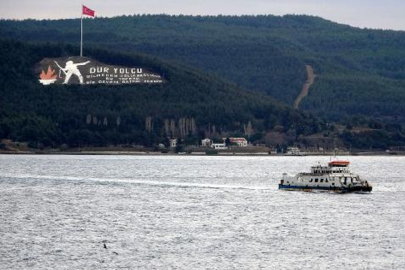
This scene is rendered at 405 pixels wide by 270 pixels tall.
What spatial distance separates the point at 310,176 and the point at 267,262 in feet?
215

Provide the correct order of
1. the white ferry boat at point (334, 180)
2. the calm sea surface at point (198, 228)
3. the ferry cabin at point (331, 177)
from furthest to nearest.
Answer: the ferry cabin at point (331, 177), the white ferry boat at point (334, 180), the calm sea surface at point (198, 228)

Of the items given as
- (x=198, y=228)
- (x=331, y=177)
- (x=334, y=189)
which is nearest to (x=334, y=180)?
(x=331, y=177)

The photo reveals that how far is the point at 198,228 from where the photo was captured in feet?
397

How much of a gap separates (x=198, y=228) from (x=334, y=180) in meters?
44.5

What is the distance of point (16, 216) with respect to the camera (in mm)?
131250

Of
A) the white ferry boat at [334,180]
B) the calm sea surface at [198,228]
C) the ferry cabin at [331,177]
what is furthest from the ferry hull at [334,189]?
the calm sea surface at [198,228]

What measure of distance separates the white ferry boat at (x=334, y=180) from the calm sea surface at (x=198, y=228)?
1695 millimetres

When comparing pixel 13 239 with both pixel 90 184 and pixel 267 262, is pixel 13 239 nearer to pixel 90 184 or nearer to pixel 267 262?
pixel 267 262

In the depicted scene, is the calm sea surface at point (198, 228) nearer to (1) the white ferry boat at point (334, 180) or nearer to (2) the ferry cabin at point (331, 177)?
(1) the white ferry boat at point (334, 180)

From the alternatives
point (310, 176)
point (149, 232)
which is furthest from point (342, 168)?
point (149, 232)

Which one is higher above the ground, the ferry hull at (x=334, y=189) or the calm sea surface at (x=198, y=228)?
the ferry hull at (x=334, y=189)

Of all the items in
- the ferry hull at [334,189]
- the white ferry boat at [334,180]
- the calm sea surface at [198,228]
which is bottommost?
the calm sea surface at [198,228]

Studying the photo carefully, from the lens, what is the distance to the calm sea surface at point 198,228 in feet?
333

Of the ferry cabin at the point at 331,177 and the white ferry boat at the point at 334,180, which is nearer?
the white ferry boat at the point at 334,180
